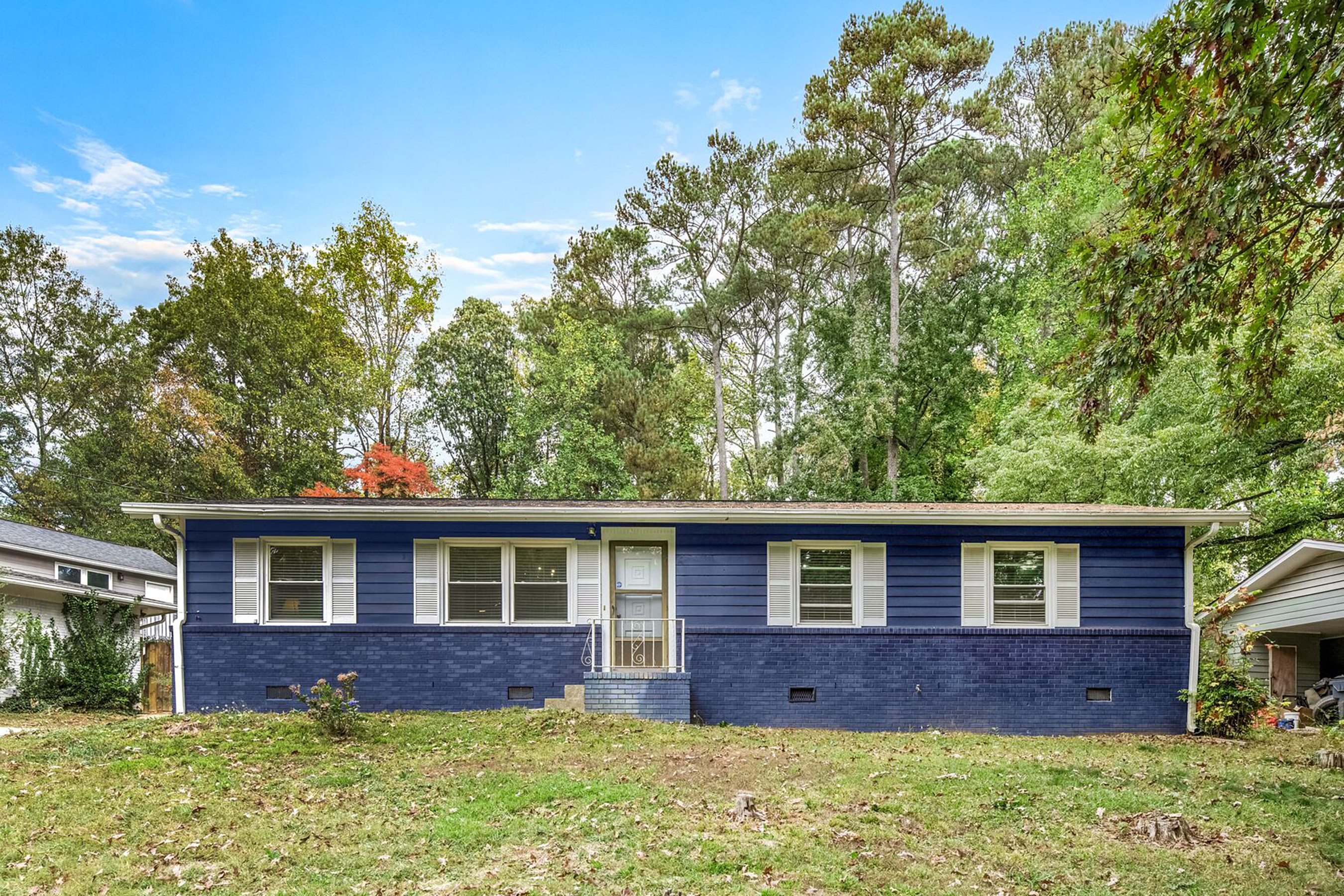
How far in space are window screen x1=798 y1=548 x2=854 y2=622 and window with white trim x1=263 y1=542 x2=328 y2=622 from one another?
6286 mm

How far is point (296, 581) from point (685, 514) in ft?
17.0

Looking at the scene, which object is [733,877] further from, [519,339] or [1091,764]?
[519,339]

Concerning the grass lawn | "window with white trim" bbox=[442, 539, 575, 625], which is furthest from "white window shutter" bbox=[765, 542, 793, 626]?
"window with white trim" bbox=[442, 539, 575, 625]

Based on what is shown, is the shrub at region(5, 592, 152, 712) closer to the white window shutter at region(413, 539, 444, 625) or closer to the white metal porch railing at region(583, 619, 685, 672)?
the white window shutter at region(413, 539, 444, 625)

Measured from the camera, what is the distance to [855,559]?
38.0 ft

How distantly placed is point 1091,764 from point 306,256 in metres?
25.6

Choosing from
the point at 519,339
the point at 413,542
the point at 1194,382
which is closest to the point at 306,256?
the point at 519,339

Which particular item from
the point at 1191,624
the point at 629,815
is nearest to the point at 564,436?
the point at 1191,624

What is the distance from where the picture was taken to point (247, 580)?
37.0 feet

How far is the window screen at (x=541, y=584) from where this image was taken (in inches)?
455

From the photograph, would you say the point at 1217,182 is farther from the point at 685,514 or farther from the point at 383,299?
the point at 383,299

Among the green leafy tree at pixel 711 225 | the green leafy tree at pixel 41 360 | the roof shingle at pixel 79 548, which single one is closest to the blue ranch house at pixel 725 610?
the roof shingle at pixel 79 548

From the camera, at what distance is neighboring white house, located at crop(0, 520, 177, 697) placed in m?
14.6

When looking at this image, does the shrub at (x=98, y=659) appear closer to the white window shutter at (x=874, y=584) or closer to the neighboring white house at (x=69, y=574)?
the neighboring white house at (x=69, y=574)
